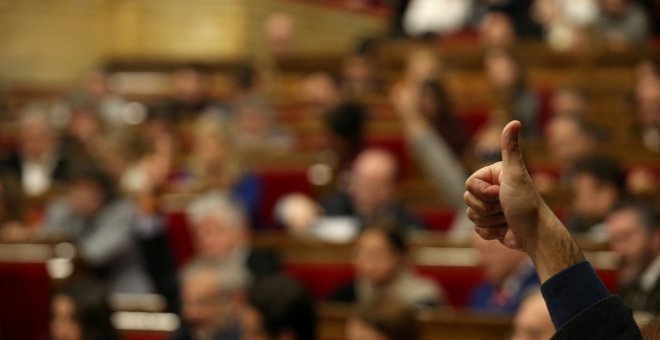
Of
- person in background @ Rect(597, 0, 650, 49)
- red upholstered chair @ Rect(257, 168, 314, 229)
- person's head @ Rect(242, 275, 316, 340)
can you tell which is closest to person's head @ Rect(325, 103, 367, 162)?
red upholstered chair @ Rect(257, 168, 314, 229)

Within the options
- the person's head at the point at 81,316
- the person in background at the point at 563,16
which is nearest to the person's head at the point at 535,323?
the person's head at the point at 81,316

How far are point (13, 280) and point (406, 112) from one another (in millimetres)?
1001

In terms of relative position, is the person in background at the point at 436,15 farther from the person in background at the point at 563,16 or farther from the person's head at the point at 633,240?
the person's head at the point at 633,240

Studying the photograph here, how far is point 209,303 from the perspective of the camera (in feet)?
5.95

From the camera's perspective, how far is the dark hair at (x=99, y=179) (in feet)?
8.16

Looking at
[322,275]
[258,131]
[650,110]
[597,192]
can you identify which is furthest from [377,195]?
[258,131]

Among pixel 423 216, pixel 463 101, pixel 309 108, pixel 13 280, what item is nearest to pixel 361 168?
pixel 423 216

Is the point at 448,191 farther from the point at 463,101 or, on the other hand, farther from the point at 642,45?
the point at 642,45

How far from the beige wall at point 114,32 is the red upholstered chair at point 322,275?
2.99m

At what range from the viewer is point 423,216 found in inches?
99.8

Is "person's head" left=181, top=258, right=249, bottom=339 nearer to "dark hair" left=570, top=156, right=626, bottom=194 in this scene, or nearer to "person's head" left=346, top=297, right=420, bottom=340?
"person's head" left=346, top=297, right=420, bottom=340

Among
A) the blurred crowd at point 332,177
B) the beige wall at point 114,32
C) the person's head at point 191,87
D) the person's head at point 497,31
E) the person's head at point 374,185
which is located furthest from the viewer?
the beige wall at point 114,32

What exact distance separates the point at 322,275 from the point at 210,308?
0.40 meters

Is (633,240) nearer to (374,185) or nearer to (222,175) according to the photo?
(374,185)
